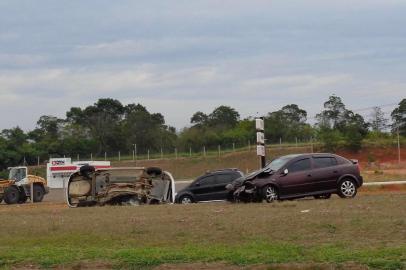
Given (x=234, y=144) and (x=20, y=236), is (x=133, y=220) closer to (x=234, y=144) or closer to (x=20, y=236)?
(x=20, y=236)

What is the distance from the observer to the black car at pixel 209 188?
27.4m

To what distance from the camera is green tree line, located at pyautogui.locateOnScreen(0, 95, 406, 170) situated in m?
85.7

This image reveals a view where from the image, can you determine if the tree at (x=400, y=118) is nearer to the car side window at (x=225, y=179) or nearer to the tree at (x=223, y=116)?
the tree at (x=223, y=116)

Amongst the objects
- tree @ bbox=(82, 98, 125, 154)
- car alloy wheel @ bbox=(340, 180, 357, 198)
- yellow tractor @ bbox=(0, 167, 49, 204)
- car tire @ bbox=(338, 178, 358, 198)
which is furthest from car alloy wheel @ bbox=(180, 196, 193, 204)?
tree @ bbox=(82, 98, 125, 154)

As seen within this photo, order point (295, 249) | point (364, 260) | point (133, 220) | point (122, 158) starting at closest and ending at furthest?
1. point (364, 260)
2. point (295, 249)
3. point (133, 220)
4. point (122, 158)

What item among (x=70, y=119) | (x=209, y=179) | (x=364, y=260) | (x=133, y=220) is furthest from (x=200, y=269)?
(x=70, y=119)

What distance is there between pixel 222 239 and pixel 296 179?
8.78 metres

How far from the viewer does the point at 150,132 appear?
98.6 metres

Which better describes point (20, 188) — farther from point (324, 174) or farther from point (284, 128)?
point (284, 128)

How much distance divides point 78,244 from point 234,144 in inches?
3056

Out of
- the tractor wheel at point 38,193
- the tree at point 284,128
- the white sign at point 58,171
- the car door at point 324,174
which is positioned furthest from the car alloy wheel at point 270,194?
the tree at point 284,128

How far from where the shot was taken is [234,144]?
9062cm

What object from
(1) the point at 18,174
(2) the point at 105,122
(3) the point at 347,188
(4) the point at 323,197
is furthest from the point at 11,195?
(2) the point at 105,122

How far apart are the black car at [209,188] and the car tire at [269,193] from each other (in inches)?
251
